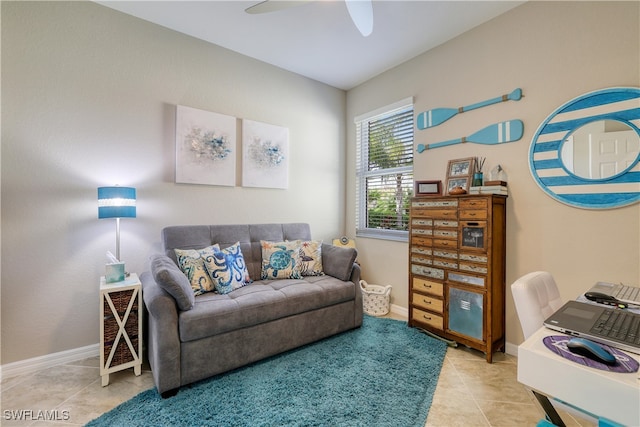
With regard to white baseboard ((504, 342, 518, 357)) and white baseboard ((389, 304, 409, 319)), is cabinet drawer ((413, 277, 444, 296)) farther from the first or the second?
white baseboard ((504, 342, 518, 357))

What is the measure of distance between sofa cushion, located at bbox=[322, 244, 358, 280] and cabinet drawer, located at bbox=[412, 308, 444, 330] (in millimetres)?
746

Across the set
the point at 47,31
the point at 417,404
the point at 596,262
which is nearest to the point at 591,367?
the point at 417,404

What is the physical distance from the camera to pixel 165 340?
5.38ft

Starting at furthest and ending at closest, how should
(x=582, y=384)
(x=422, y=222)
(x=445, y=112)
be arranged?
1. (x=445, y=112)
2. (x=422, y=222)
3. (x=582, y=384)

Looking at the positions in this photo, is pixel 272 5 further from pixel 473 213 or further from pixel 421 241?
pixel 421 241

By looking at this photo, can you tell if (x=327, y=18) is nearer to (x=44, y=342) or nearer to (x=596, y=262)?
(x=596, y=262)

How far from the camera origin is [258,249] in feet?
8.96

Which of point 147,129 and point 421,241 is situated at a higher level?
point 147,129

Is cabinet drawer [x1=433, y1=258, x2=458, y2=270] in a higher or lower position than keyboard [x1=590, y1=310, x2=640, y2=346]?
lower

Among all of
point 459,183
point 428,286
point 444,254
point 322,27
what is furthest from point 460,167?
point 322,27

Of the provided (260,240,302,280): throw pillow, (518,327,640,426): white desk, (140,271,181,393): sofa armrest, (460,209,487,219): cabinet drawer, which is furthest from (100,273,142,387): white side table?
(460,209,487,219): cabinet drawer

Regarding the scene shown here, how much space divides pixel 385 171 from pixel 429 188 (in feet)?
2.72

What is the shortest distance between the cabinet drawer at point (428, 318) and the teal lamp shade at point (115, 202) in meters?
2.60

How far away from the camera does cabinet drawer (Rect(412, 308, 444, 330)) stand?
240cm
